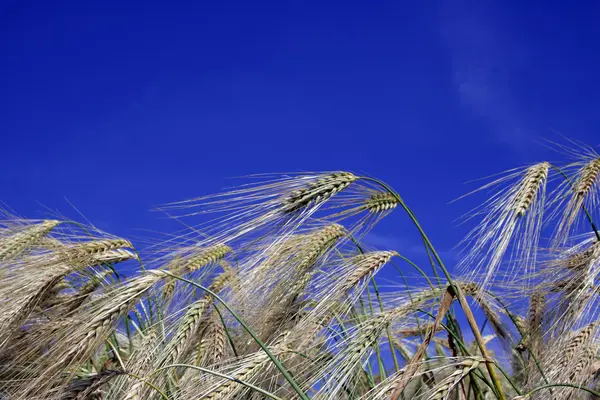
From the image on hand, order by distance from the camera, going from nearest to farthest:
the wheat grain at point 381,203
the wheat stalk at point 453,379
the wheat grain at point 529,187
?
the wheat stalk at point 453,379, the wheat grain at point 529,187, the wheat grain at point 381,203

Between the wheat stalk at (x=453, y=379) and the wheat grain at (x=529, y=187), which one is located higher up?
the wheat grain at (x=529, y=187)

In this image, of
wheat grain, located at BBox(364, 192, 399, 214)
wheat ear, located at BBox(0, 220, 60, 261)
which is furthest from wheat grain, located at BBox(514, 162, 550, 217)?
wheat ear, located at BBox(0, 220, 60, 261)

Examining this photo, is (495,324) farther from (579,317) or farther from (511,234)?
(511,234)

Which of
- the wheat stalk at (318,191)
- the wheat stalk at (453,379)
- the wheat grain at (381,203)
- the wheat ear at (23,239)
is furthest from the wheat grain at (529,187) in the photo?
the wheat ear at (23,239)

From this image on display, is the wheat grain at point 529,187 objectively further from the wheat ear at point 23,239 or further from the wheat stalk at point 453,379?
the wheat ear at point 23,239

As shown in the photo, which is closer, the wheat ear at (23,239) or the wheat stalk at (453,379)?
the wheat stalk at (453,379)

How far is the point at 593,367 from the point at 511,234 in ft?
2.20

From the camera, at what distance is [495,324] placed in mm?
3287

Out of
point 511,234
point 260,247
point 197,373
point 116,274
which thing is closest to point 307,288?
point 260,247

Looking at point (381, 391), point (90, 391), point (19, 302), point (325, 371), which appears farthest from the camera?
point (19, 302)

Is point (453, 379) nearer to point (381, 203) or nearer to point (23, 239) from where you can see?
point (381, 203)

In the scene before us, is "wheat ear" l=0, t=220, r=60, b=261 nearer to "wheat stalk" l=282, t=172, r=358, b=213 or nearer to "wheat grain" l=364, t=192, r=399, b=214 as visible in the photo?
"wheat stalk" l=282, t=172, r=358, b=213

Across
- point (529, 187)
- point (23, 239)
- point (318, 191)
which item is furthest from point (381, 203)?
point (23, 239)

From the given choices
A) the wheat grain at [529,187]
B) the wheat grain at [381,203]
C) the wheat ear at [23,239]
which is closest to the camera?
the wheat grain at [529,187]
